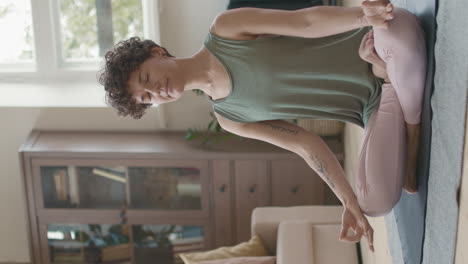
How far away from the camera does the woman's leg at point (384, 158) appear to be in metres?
1.69

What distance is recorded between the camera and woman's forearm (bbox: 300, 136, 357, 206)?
75.5 inches

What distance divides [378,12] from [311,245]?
1.99m

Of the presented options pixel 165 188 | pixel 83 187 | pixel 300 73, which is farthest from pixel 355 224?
pixel 83 187

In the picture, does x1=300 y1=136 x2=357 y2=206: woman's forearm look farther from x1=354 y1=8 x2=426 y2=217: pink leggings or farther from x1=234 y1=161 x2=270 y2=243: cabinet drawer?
x1=234 y1=161 x2=270 y2=243: cabinet drawer

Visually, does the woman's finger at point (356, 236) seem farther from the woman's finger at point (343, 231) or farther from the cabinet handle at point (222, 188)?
the cabinet handle at point (222, 188)

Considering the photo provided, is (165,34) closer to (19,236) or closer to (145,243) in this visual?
(145,243)

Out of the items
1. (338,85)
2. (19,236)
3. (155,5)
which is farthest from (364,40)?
(19,236)

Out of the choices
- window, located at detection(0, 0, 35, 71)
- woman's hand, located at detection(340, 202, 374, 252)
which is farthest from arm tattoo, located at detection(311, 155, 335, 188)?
window, located at detection(0, 0, 35, 71)

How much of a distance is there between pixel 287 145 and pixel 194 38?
211 cm

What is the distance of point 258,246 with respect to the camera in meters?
3.51

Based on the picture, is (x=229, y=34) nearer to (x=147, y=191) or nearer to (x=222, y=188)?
(x=222, y=188)

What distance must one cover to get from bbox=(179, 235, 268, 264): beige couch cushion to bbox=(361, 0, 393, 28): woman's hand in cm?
218

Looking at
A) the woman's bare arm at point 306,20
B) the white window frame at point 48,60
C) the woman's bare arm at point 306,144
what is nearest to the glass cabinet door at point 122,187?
the white window frame at point 48,60

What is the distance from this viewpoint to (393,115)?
1.71 meters
